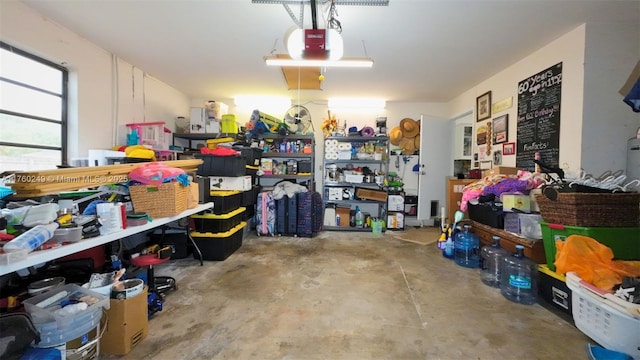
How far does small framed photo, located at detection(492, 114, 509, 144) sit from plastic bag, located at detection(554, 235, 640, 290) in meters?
2.10

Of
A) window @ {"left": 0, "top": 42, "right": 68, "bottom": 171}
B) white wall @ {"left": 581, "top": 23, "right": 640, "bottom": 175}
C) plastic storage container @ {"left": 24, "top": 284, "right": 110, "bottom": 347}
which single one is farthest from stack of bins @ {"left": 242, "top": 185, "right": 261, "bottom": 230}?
white wall @ {"left": 581, "top": 23, "right": 640, "bottom": 175}

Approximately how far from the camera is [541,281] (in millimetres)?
2346

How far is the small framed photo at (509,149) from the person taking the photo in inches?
139

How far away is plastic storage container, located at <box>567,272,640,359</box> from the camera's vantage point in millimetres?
1514

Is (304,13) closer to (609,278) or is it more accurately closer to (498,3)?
(498,3)

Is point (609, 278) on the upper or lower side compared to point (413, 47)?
lower

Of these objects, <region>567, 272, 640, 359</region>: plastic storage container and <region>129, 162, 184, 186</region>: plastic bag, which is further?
<region>129, 162, 184, 186</region>: plastic bag

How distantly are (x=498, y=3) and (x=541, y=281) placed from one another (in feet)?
8.34

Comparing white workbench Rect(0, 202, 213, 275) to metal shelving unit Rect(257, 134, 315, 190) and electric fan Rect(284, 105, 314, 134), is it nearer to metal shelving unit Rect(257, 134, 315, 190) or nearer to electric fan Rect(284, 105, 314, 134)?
metal shelving unit Rect(257, 134, 315, 190)

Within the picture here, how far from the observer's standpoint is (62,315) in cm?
131

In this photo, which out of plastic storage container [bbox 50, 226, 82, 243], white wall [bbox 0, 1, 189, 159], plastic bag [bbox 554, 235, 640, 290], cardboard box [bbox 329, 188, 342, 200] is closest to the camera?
plastic storage container [bbox 50, 226, 82, 243]

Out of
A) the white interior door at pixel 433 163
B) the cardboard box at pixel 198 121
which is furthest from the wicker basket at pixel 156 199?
the white interior door at pixel 433 163

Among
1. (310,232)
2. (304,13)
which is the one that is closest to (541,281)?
(310,232)

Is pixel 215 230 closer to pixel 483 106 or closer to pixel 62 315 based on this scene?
pixel 62 315
